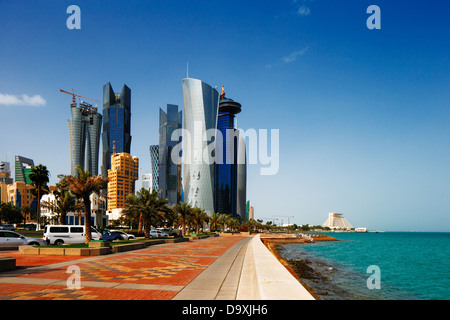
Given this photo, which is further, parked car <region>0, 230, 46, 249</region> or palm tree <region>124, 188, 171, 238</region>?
palm tree <region>124, 188, 171, 238</region>

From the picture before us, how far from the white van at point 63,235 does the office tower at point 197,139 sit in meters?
148

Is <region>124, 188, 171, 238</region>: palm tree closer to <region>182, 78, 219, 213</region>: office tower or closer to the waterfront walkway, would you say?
the waterfront walkway

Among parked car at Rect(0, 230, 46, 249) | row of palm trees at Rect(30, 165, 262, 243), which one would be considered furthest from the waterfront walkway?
row of palm trees at Rect(30, 165, 262, 243)

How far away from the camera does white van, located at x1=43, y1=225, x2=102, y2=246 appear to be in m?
27.2

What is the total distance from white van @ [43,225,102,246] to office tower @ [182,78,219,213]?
147651mm

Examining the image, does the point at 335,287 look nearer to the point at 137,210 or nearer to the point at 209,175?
the point at 137,210

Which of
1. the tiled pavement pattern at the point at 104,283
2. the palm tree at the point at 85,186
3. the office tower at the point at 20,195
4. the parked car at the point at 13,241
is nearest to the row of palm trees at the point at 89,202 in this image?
the palm tree at the point at 85,186

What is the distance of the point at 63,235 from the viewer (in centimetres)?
2764

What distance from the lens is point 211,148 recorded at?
182 metres

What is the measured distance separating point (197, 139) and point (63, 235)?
149011mm

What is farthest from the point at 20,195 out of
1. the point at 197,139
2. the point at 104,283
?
the point at 104,283

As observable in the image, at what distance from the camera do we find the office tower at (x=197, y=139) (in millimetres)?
175375

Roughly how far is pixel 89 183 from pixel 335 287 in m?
22.1
